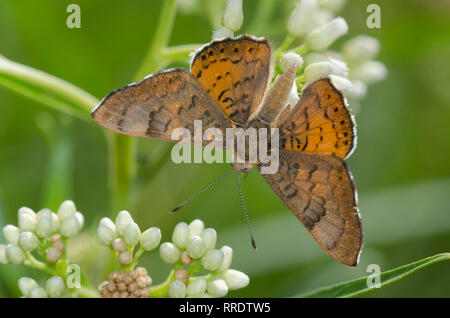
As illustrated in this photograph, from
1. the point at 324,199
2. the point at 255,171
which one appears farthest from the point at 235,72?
the point at 255,171

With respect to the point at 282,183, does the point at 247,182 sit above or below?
above

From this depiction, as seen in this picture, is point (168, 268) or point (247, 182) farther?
point (247, 182)

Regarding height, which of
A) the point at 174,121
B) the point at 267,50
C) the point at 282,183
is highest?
the point at 267,50

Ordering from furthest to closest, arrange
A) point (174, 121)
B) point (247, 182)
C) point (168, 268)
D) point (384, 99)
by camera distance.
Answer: point (384, 99)
point (247, 182)
point (168, 268)
point (174, 121)

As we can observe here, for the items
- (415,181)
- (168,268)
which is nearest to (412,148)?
(415,181)

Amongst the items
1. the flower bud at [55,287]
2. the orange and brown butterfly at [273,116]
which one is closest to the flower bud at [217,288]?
the orange and brown butterfly at [273,116]

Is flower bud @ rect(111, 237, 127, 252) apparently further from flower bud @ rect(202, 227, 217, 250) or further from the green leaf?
the green leaf

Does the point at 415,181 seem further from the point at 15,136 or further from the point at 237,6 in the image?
the point at 15,136

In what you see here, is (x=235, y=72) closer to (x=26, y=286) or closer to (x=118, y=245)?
(x=118, y=245)

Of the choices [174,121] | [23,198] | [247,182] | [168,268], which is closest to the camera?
[174,121]
